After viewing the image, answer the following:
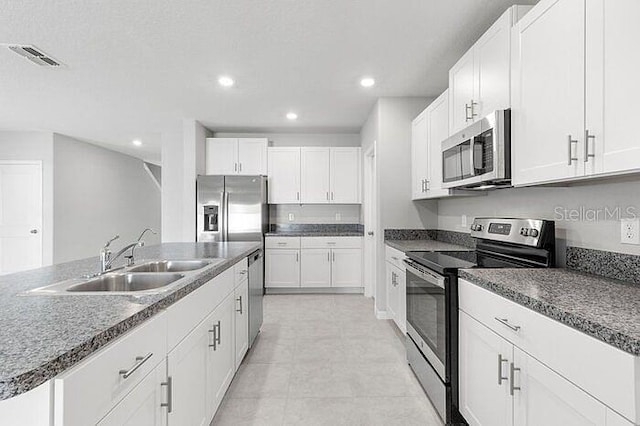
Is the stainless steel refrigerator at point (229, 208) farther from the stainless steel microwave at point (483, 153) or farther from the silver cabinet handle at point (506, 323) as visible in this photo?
the silver cabinet handle at point (506, 323)

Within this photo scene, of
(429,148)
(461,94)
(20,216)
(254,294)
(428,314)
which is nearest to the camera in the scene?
(428,314)

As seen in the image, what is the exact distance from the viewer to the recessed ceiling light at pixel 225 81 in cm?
337

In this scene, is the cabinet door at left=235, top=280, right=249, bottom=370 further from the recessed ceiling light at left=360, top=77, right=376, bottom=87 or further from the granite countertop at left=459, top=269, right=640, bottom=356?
the recessed ceiling light at left=360, top=77, right=376, bottom=87

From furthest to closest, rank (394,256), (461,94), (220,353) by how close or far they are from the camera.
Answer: (394,256)
(461,94)
(220,353)

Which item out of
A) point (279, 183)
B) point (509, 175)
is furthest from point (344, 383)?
point (279, 183)

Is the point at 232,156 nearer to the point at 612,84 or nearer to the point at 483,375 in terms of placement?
the point at 483,375

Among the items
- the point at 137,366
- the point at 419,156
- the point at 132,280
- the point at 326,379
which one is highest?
the point at 419,156

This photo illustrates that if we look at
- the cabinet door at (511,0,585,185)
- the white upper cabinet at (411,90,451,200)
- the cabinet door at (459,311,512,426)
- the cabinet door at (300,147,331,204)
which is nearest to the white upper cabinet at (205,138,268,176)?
the cabinet door at (300,147,331,204)

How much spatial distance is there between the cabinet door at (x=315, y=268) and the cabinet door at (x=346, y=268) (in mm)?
74

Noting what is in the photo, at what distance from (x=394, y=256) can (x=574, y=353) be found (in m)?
2.33

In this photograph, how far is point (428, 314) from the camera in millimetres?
2131

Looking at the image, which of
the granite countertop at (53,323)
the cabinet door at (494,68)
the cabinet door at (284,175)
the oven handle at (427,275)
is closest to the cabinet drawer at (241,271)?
the granite countertop at (53,323)

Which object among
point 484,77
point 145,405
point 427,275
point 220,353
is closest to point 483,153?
point 484,77

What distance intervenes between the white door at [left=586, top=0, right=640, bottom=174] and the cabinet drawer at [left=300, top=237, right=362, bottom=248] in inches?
147
